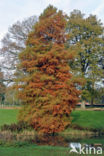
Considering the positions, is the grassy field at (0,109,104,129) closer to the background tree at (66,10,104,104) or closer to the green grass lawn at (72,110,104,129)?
the green grass lawn at (72,110,104,129)

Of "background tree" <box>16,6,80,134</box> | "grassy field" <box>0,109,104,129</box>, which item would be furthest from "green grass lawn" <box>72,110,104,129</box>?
"background tree" <box>16,6,80,134</box>

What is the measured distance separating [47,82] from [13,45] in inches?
512

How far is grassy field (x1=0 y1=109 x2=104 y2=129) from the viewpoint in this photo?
23.7 meters

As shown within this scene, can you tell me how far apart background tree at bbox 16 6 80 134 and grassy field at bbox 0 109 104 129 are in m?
5.63

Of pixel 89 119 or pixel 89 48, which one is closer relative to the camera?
pixel 89 119

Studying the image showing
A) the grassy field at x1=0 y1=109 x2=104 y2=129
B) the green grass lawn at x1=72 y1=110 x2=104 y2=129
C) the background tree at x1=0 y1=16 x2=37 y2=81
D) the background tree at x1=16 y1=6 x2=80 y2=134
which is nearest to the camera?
the background tree at x1=16 y1=6 x2=80 y2=134

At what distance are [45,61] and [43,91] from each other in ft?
8.62

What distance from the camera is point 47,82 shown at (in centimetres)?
1833

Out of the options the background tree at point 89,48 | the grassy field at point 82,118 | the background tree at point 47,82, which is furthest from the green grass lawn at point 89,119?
the background tree at point 47,82

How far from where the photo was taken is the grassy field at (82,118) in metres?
23.7

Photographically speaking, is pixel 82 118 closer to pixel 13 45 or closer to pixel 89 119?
pixel 89 119

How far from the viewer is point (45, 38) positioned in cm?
1962

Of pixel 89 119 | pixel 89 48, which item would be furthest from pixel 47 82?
pixel 89 48

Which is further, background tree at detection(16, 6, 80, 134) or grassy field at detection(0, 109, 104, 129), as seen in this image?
grassy field at detection(0, 109, 104, 129)
